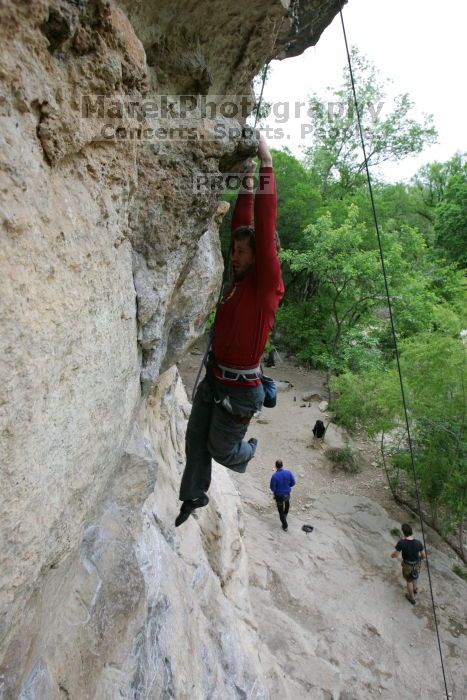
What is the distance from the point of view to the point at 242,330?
9.88 ft

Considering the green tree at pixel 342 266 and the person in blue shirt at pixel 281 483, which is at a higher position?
the green tree at pixel 342 266

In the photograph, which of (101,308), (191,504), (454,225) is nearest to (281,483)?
(191,504)

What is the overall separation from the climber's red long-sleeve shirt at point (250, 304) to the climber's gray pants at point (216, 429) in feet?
0.86

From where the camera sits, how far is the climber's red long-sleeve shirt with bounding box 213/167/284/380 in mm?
2637

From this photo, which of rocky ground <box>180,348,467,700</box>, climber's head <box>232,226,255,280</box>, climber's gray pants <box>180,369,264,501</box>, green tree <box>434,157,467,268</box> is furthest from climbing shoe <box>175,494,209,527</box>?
green tree <box>434,157,467,268</box>

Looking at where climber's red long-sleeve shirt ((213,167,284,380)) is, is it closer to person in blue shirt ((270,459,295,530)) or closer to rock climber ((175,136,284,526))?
rock climber ((175,136,284,526))

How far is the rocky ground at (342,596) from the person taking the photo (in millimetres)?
5887

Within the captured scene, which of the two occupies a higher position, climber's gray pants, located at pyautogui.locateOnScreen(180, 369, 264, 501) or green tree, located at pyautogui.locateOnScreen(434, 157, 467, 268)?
green tree, located at pyautogui.locateOnScreen(434, 157, 467, 268)

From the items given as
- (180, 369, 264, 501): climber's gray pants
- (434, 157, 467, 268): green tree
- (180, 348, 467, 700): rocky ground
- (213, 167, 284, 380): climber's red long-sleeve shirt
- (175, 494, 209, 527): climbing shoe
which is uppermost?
(434, 157, 467, 268): green tree

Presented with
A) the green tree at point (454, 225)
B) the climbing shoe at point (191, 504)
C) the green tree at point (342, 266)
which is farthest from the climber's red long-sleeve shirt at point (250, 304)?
the green tree at point (454, 225)

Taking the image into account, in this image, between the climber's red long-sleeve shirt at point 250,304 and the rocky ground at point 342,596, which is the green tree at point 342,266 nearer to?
the rocky ground at point 342,596

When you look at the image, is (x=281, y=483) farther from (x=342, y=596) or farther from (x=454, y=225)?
(x=454, y=225)

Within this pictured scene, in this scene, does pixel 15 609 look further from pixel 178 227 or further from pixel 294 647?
pixel 294 647

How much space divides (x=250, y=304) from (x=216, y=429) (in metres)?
1.07
